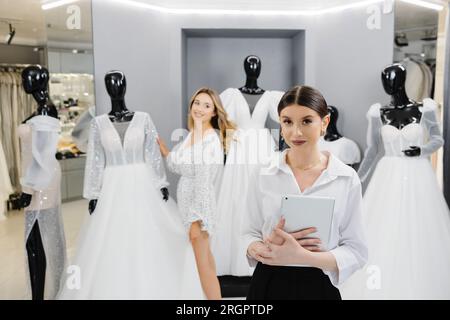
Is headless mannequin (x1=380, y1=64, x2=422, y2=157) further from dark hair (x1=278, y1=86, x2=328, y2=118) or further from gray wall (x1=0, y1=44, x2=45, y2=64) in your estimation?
gray wall (x1=0, y1=44, x2=45, y2=64)

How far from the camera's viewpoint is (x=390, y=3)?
171 cm

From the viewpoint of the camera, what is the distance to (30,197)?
181cm

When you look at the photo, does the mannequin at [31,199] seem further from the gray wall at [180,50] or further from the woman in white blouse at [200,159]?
the woman in white blouse at [200,159]

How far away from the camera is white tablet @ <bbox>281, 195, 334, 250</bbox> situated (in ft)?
3.16

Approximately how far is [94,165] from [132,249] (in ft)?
1.32

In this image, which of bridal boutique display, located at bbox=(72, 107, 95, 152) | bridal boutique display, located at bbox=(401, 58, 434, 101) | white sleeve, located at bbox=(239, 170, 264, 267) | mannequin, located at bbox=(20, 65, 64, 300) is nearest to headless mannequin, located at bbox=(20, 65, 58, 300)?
mannequin, located at bbox=(20, 65, 64, 300)

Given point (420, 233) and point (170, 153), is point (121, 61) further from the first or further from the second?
point (420, 233)

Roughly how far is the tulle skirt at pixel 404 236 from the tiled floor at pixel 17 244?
124 cm

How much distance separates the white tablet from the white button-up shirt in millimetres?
36

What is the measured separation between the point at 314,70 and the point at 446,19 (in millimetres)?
677

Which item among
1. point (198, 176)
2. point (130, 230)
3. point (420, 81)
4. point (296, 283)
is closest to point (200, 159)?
point (198, 176)

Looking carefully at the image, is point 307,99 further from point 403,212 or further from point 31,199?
point 31,199

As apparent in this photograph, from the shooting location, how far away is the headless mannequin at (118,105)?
1688 mm
